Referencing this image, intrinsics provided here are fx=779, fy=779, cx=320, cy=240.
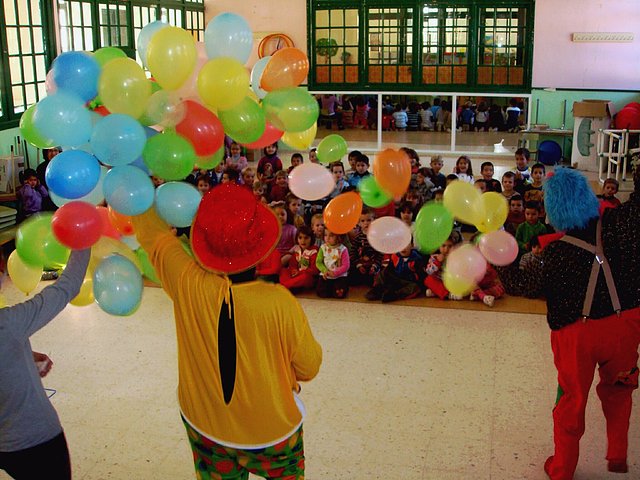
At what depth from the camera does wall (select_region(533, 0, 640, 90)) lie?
388 inches

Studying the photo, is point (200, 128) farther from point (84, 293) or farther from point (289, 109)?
point (84, 293)

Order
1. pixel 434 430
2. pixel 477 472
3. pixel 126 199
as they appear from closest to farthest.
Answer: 1. pixel 126 199
2. pixel 477 472
3. pixel 434 430

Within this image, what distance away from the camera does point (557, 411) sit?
287cm

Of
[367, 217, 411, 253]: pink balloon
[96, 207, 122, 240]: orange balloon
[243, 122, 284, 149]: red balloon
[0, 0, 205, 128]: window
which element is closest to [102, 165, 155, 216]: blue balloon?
[96, 207, 122, 240]: orange balloon

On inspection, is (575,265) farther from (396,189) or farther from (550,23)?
(550,23)

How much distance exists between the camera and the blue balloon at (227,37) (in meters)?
3.13

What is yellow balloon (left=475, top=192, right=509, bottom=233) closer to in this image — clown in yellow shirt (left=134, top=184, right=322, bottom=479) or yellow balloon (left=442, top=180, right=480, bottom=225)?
yellow balloon (left=442, top=180, right=480, bottom=225)

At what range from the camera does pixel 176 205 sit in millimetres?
2760

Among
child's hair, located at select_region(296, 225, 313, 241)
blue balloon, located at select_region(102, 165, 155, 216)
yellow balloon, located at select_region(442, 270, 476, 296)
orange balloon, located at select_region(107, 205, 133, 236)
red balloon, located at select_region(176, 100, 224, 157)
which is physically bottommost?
yellow balloon, located at select_region(442, 270, 476, 296)

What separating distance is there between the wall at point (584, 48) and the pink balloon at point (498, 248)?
6.78 meters

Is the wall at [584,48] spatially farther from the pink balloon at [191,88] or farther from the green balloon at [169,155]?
the green balloon at [169,155]

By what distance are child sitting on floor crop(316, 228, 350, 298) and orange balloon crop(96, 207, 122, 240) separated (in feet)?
7.49

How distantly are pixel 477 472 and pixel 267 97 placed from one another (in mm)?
1731

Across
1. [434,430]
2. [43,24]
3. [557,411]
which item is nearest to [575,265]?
[557,411]
